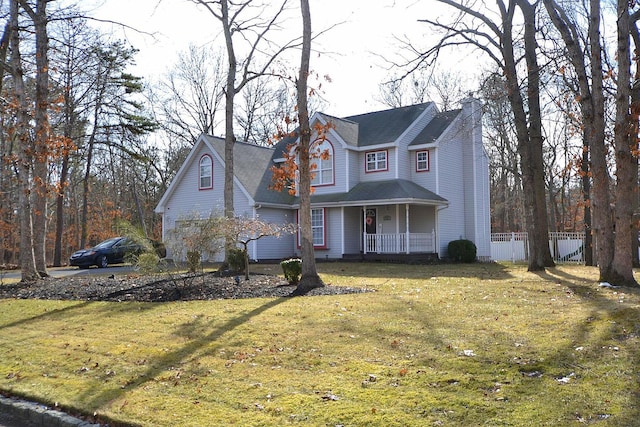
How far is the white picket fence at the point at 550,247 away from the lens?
27.3 meters

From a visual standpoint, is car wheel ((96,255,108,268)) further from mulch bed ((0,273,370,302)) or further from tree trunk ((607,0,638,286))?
Result: tree trunk ((607,0,638,286))

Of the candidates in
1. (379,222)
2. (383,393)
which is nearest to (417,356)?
(383,393)

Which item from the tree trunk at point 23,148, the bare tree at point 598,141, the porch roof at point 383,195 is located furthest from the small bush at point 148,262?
the porch roof at point 383,195

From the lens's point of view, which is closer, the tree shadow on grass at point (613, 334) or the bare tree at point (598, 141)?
the tree shadow on grass at point (613, 334)

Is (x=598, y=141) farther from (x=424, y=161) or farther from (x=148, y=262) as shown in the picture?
(x=424, y=161)

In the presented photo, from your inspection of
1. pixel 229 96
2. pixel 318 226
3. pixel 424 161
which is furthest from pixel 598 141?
pixel 318 226

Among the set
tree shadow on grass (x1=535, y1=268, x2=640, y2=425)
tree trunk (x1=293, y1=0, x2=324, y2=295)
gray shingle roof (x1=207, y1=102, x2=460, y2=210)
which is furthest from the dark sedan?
tree shadow on grass (x1=535, y1=268, x2=640, y2=425)

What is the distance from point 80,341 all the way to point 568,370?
22.2ft

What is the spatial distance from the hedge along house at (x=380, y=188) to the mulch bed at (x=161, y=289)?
34.5 feet

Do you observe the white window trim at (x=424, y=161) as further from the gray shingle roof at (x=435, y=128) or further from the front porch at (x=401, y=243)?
the front porch at (x=401, y=243)

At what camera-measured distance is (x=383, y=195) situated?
24.9 metres

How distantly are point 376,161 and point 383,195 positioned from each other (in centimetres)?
308

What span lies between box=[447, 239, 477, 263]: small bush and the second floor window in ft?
16.0

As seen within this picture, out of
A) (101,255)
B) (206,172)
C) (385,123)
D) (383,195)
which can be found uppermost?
(385,123)
